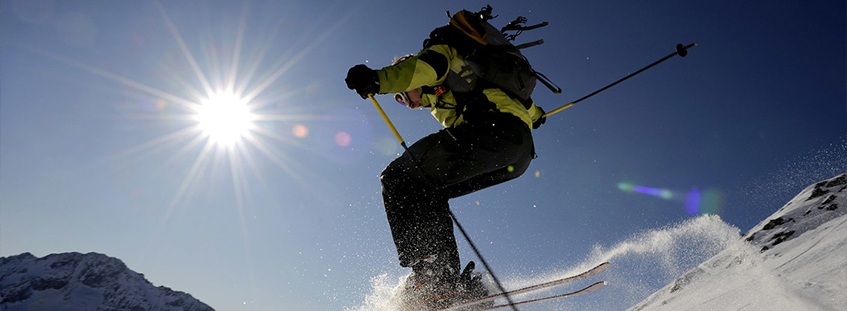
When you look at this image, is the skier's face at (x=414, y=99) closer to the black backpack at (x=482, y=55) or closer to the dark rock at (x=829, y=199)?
the black backpack at (x=482, y=55)

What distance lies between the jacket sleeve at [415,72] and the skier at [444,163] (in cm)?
1

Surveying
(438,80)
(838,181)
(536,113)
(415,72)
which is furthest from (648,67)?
(838,181)

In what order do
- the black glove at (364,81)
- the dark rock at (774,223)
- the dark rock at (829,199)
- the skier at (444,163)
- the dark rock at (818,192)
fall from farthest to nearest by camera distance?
1. the dark rock at (818,192)
2. the dark rock at (774,223)
3. the dark rock at (829,199)
4. the skier at (444,163)
5. the black glove at (364,81)

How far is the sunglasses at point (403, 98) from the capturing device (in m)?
3.83

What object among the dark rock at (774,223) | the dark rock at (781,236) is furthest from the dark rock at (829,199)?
the dark rock at (781,236)

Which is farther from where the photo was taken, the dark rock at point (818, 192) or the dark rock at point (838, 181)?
the dark rock at point (838, 181)

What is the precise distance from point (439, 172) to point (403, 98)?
3.37 ft

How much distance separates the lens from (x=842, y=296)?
7.64 ft

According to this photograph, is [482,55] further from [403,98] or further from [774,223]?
[774,223]

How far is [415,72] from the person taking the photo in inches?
118

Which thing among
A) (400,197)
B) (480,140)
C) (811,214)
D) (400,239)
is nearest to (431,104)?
(480,140)

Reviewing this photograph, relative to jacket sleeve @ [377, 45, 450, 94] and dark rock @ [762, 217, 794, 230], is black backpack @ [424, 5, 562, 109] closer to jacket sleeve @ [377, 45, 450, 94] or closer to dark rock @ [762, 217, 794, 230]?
jacket sleeve @ [377, 45, 450, 94]

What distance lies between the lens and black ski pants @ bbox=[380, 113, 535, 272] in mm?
3223

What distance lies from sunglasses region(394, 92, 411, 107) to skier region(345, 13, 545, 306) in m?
0.44
